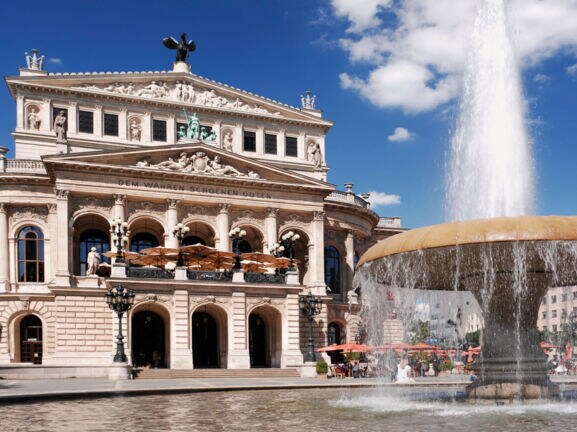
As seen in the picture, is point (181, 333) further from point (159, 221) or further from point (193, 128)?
point (193, 128)

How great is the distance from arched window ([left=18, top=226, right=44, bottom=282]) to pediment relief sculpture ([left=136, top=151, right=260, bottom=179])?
8.67 meters

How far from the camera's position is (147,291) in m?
43.9

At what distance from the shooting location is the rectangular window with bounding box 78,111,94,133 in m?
55.0

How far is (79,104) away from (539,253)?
44.9 m

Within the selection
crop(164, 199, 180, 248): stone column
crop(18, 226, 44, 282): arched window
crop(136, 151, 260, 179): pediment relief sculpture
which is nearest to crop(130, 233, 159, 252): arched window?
crop(164, 199, 180, 248): stone column

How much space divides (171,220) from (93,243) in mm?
5888

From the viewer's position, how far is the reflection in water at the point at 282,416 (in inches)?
563

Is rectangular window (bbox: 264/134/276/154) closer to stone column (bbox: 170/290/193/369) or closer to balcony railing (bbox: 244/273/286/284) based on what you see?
balcony railing (bbox: 244/273/286/284)

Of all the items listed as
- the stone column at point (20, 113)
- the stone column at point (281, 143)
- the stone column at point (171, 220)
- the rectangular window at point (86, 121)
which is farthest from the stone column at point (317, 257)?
the stone column at point (20, 113)

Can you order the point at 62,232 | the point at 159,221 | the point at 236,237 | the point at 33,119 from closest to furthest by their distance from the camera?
the point at 62,232, the point at 236,237, the point at 159,221, the point at 33,119

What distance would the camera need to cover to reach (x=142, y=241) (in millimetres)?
54344

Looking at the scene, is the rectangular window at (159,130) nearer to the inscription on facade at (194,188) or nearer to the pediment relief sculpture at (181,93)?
the pediment relief sculpture at (181,93)

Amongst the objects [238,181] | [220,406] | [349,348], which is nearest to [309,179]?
[238,181]

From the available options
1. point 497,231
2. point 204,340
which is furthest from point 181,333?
point 497,231
